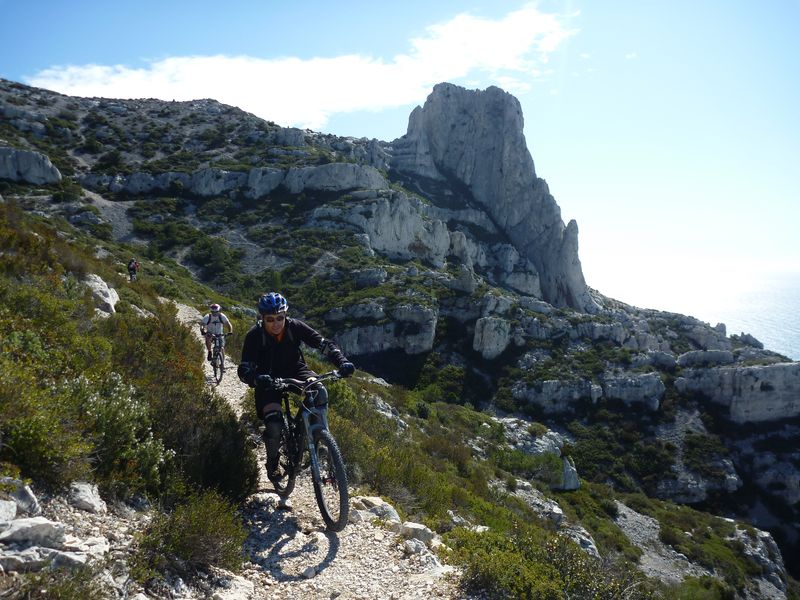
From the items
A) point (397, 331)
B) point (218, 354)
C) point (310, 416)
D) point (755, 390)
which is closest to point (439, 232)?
point (397, 331)

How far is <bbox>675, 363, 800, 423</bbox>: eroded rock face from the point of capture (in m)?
42.7

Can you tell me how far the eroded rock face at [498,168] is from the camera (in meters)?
85.4

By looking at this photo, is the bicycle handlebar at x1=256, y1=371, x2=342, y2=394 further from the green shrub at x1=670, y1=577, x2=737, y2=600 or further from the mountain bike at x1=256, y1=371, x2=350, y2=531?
the green shrub at x1=670, y1=577, x2=737, y2=600

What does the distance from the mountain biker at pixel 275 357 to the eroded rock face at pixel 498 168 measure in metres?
82.6

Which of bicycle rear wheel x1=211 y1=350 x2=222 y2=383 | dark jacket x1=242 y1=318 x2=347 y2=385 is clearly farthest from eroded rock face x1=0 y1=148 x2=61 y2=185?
dark jacket x1=242 y1=318 x2=347 y2=385

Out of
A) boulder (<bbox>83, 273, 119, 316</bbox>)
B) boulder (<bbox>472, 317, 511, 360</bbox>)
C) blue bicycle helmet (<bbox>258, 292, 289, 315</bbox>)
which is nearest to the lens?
blue bicycle helmet (<bbox>258, 292, 289, 315</bbox>)

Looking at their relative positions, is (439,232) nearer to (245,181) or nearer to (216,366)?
(245,181)

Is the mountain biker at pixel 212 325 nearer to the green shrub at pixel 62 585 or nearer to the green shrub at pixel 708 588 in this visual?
the green shrub at pixel 62 585

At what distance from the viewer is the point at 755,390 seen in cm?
4319

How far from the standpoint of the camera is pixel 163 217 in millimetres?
53906

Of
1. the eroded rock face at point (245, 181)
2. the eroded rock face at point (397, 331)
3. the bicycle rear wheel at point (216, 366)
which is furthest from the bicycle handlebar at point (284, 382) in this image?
the eroded rock face at point (245, 181)

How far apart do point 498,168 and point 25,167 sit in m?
77.6

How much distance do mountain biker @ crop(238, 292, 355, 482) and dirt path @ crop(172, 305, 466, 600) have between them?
0.57 m

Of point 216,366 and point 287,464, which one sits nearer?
point 287,464
